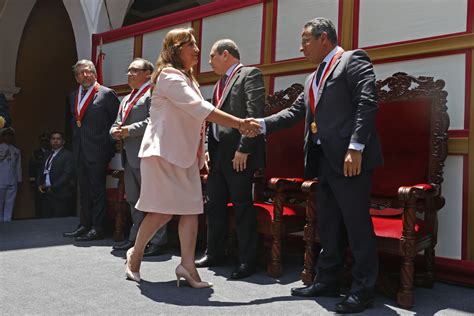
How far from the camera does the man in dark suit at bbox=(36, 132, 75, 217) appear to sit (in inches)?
228

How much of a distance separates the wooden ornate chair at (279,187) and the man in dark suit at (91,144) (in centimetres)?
126

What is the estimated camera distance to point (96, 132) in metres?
4.26

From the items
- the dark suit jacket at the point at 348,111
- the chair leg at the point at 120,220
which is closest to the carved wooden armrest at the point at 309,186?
the dark suit jacket at the point at 348,111

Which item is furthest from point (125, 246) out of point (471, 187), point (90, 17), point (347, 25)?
point (90, 17)

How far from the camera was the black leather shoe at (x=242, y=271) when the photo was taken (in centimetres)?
289

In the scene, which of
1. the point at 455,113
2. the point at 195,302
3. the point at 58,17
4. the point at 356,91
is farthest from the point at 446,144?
the point at 58,17

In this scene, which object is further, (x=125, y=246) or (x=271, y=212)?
(x=125, y=246)

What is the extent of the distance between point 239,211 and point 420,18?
175cm

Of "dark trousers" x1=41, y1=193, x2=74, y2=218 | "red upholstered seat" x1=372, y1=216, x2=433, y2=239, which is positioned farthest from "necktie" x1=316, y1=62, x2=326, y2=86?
"dark trousers" x1=41, y1=193, x2=74, y2=218

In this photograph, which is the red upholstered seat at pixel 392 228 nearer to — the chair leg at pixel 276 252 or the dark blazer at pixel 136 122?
the chair leg at pixel 276 252

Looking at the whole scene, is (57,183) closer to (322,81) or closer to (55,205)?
(55,205)

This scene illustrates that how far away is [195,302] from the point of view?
93.6 inches

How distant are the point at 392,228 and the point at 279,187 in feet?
2.22

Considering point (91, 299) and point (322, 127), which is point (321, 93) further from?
point (91, 299)
